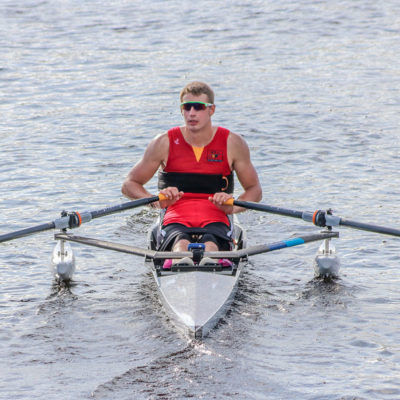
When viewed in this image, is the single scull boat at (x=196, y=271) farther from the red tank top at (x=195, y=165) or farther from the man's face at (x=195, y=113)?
the man's face at (x=195, y=113)

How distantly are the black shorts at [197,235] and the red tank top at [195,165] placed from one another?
0.45ft

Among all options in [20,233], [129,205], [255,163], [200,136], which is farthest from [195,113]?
[255,163]

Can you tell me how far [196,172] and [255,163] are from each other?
223 inches

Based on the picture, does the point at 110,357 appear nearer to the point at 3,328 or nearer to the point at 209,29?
the point at 3,328

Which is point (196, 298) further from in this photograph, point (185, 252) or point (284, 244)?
point (284, 244)

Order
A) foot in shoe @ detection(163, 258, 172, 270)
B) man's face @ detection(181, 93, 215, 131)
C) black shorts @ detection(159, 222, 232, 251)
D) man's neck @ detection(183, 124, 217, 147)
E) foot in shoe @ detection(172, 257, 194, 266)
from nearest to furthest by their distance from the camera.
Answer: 1. foot in shoe @ detection(172, 257, 194, 266)
2. foot in shoe @ detection(163, 258, 172, 270)
3. black shorts @ detection(159, 222, 232, 251)
4. man's face @ detection(181, 93, 215, 131)
5. man's neck @ detection(183, 124, 217, 147)

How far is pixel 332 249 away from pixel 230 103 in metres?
9.38

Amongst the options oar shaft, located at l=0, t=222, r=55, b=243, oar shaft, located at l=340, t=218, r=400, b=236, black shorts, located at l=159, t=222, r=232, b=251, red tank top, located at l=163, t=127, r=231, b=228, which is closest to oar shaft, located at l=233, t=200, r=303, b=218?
red tank top, located at l=163, t=127, r=231, b=228

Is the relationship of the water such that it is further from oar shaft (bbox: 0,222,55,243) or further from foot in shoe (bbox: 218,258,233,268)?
oar shaft (bbox: 0,222,55,243)

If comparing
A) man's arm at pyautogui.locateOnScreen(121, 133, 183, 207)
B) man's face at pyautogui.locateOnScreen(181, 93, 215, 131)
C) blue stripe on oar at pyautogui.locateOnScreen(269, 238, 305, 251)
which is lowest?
blue stripe on oar at pyautogui.locateOnScreen(269, 238, 305, 251)

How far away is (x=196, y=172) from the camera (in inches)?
362

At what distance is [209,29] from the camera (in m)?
26.5

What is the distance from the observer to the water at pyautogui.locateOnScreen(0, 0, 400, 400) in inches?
294

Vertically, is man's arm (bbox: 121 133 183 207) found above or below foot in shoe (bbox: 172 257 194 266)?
above
